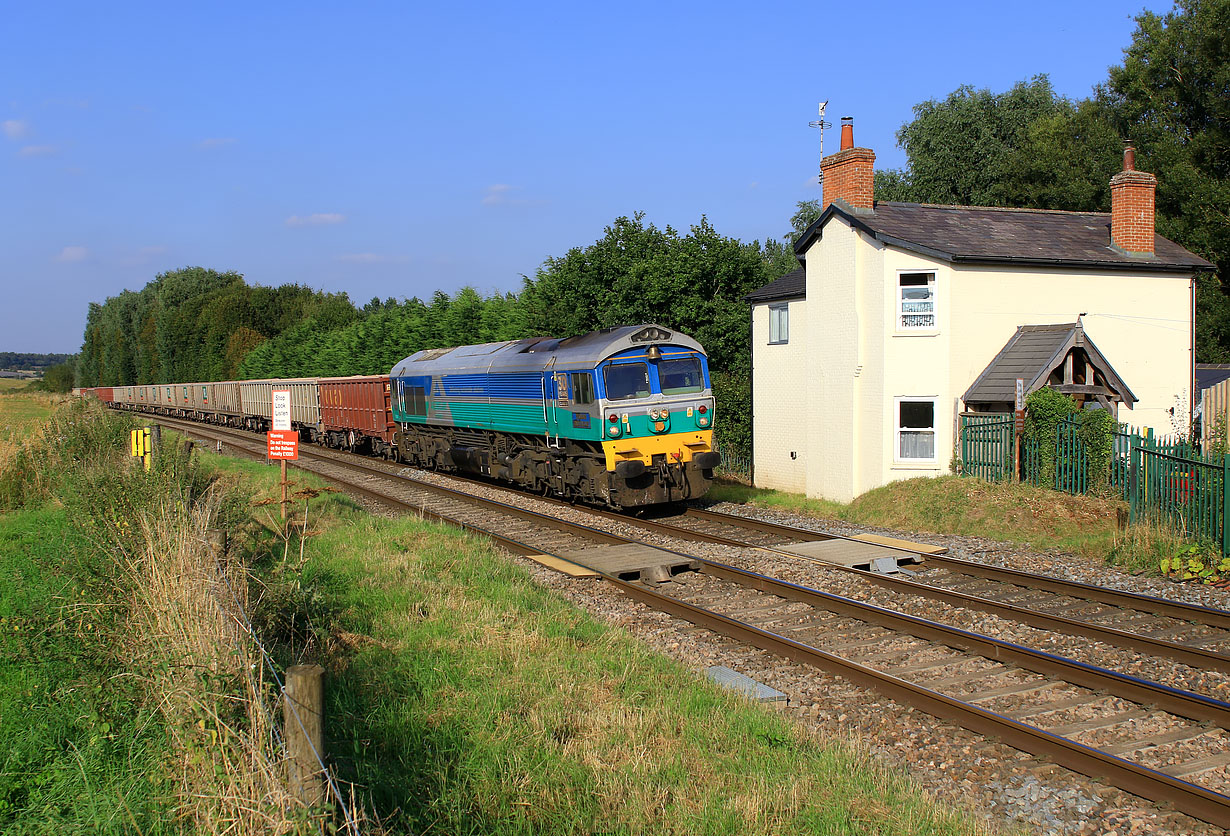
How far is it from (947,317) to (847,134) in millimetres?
5080

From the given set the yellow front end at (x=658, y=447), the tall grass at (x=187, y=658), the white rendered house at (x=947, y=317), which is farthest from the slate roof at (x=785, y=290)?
the tall grass at (x=187, y=658)

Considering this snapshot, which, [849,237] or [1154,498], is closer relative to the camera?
[1154,498]

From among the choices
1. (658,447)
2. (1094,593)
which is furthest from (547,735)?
(658,447)

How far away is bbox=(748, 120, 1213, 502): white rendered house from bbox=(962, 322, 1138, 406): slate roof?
0.05 m

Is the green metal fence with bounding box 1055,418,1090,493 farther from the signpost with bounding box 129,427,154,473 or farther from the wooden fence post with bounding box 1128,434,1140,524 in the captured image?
the signpost with bounding box 129,427,154,473

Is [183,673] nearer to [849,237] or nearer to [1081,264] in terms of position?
[849,237]

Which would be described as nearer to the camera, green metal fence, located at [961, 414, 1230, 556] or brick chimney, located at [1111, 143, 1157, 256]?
green metal fence, located at [961, 414, 1230, 556]

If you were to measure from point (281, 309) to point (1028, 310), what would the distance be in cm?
8090

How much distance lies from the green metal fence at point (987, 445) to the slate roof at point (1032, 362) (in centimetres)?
41

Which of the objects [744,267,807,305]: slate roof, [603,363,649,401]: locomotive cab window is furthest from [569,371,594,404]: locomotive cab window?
[744,267,807,305]: slate roof

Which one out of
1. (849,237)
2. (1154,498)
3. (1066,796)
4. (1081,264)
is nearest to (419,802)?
(1066,796)

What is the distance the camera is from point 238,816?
148 inches

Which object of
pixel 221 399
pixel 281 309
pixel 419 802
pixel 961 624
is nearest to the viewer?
pixel 419 802

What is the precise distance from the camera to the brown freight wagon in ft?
94.4
